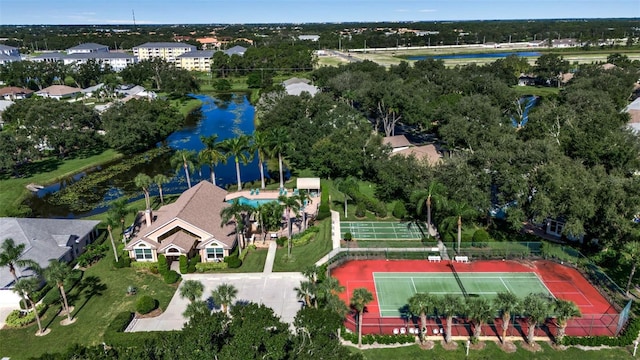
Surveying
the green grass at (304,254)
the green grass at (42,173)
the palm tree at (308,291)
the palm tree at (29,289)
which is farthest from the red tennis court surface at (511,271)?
the green grass at (42,173)

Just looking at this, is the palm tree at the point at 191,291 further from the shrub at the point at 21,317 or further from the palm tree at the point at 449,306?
the palm tree at the point at 449,306

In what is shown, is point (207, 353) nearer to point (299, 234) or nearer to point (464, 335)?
point (464, 335)

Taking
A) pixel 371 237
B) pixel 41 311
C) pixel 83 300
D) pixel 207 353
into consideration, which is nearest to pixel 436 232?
pixel 371 237

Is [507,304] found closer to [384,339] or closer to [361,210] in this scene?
[384,339]

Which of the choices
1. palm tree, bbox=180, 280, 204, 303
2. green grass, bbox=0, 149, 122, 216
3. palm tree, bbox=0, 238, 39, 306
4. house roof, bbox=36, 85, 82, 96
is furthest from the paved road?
house roof, bbox=36, 85, 82, 96

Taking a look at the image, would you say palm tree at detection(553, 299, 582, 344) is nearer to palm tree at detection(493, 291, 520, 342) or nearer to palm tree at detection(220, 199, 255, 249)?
palm tree at detection(493, 291, 520, 342)

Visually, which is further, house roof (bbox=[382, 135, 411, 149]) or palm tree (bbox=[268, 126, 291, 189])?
house roof (bbox=[382, 135, 411, 149])
